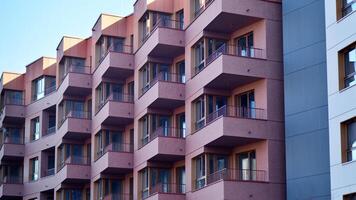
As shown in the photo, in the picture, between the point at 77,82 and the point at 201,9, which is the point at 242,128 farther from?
the point at 77,82

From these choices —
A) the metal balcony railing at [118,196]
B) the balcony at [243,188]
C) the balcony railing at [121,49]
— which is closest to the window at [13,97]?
the balcony railing at [121,49]

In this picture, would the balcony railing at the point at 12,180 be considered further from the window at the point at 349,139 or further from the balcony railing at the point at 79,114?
the window at the point at 349,139

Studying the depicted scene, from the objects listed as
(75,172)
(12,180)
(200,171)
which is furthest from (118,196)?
(12,180)

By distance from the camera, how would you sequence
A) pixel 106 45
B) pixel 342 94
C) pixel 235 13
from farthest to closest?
pixel 106 45, pixel 235 13, pixel 342 94

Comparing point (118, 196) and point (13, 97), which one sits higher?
point (13, 97)

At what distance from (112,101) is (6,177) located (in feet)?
71.0

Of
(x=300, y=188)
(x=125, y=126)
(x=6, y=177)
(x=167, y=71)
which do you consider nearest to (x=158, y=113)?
(x=167, y=71)

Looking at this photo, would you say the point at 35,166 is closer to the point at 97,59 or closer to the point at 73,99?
the point at 73,99

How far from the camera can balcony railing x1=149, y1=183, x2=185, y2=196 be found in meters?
46.6

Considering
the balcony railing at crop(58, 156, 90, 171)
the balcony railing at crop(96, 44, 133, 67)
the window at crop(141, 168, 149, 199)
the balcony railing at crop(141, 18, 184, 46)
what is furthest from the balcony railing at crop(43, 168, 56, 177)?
the balcony railing at crop(141, 18, 184, 46)

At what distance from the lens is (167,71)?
49.9m

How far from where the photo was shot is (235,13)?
41031 millimetres

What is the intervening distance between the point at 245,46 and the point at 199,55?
12.1 feet

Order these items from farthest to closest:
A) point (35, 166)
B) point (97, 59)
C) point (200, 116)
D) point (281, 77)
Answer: point (35, 166) → point (97, 59) → point (200, 116) → point (281, 77)
